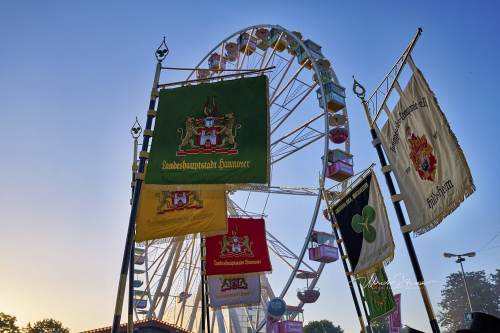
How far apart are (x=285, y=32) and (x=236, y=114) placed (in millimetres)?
20900

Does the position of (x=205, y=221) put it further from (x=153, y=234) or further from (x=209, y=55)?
(x=209, y=55)

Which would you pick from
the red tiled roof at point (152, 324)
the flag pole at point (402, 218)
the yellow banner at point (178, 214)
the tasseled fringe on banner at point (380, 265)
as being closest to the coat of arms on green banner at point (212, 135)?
the yellow banner at point (178, 214)

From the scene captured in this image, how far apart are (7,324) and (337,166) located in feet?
98.2

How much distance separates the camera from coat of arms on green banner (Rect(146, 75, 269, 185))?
7.38m

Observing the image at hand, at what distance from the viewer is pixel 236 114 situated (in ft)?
26.0

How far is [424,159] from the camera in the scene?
5945 mm

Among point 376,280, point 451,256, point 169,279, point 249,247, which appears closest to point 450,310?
point 451,256

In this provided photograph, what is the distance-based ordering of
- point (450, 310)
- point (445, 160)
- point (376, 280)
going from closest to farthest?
point (445, 160) → point (376, 280) → point (450, 310)

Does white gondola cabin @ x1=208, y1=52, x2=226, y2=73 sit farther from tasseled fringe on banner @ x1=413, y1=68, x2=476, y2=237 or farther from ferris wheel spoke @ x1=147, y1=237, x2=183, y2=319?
tasseled fringe on banner @ x1=413, y1=68, x2=476, y2=237

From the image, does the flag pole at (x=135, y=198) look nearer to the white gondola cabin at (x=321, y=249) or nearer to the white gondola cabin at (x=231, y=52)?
the white gondola cabin at (x=321, y=249)

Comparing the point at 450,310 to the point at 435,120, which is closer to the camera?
the point at 435,120

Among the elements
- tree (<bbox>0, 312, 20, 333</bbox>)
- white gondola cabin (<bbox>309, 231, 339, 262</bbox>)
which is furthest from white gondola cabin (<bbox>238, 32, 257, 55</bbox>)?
tree (<bbox>0, 312, 20, 333</bbox>)

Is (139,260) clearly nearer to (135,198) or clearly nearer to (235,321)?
(235,321)

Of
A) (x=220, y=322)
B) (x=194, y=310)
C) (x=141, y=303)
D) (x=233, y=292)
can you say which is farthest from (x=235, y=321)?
(x=233, y=292)
